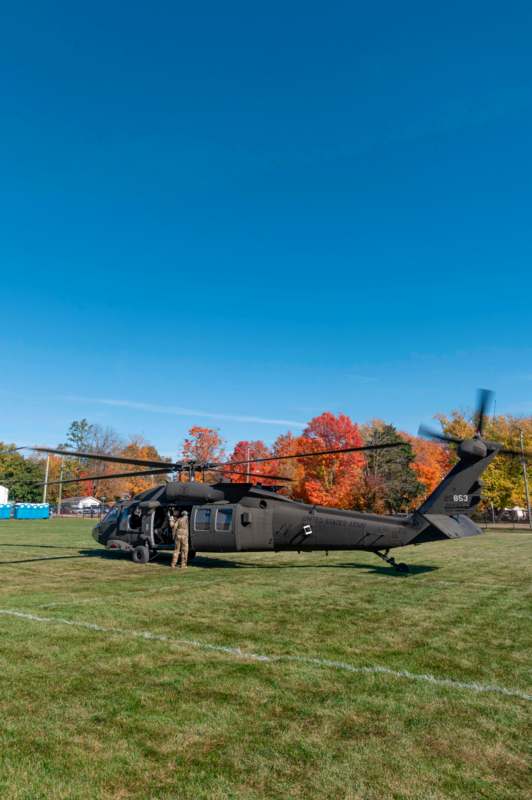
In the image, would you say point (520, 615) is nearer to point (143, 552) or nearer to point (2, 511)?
point (143, 552)

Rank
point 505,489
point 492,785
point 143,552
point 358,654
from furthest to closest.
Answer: point 505,489 < point 143,552 < point 358,654 < point 492,785

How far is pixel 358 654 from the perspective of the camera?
800 cm

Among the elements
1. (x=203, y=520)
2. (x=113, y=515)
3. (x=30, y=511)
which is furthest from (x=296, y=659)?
(x=30, y=511)

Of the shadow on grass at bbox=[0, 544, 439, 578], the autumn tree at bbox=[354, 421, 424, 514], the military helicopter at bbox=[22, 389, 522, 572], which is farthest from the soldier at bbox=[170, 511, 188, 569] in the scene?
the autumn tree at bbox=[354, 421, 424, 514]

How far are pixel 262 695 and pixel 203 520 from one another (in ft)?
37.7

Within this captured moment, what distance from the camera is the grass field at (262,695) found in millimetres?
4430

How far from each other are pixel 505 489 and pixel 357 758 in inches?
2587

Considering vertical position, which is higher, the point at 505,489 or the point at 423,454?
the point at 423,454

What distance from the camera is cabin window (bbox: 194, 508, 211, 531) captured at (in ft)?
57.4

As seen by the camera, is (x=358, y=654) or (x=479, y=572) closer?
(x=358, y=654)

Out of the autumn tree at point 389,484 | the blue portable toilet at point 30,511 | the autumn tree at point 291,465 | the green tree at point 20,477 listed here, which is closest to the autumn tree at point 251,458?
the autumn tree at point 291,465

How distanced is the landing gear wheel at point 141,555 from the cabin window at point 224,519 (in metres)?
3.05

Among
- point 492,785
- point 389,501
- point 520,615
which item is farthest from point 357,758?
point 389,501

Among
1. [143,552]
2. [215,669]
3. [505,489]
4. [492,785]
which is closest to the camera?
[492,785]
